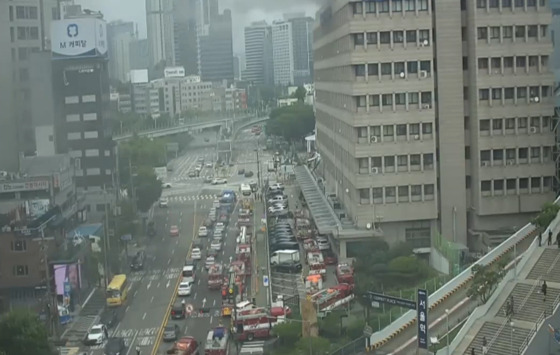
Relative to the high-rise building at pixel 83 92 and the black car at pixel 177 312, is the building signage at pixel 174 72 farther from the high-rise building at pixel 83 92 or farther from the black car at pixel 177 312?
the black car at pixel 177 312

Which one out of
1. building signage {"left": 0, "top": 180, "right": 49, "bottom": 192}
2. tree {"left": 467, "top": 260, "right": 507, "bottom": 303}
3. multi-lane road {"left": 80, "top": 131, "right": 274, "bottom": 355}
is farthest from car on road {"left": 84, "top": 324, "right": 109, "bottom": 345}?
tree {"left": 467, "top": 260, "right": 507, "bottom": 303}

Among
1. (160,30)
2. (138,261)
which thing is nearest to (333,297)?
(138,261)

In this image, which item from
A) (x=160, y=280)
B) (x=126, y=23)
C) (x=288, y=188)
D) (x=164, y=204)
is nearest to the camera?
(x=160, y=280)

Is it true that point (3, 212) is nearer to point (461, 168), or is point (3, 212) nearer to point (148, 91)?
point (148, 91)

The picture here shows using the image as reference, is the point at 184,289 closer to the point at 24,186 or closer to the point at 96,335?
the point at 96,335

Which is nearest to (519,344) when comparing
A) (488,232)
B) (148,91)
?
(488,232)

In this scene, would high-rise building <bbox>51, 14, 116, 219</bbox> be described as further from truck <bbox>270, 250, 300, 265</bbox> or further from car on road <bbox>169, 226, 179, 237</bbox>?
truck <bbox>270, 250, 300, 265</bbox>

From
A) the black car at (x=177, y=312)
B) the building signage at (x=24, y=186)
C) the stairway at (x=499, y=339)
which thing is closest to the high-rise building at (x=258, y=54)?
the building signage at (x=24, y=186)
